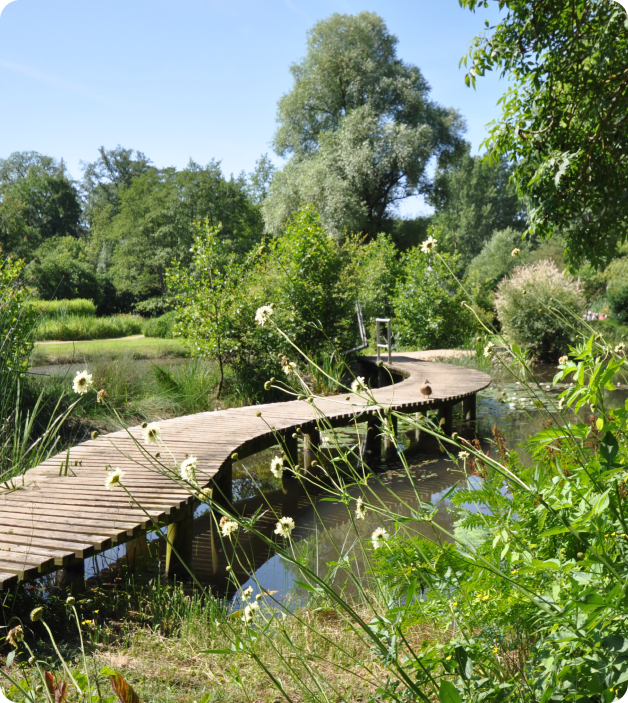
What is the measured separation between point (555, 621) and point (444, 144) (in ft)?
81.3

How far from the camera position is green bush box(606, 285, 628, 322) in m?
18.7

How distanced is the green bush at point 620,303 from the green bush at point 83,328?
1737 cm

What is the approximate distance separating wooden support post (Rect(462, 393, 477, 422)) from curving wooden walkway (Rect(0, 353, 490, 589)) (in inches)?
96.9

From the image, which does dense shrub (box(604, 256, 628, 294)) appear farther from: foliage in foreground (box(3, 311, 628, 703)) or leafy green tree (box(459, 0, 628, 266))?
foliage in foreground (box(3, 311, 628, 703))

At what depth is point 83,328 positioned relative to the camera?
19.4 m

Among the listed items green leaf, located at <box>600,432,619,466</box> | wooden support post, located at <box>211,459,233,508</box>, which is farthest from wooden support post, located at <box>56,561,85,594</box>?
green leaf, located at <box>600,432,619,466</box>

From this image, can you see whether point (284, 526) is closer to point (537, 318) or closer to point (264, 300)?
point (264, 300)

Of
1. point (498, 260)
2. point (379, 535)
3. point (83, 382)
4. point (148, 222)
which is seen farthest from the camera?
point (498, 260)

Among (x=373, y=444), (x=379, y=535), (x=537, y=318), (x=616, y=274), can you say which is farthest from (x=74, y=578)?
(x=616, y=274)

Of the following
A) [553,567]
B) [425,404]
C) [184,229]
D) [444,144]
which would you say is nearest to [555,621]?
[553,567]

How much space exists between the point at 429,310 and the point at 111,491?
11951 mm

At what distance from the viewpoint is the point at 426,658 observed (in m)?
1.29

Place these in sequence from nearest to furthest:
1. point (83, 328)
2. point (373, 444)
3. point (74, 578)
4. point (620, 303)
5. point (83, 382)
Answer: point (83, 382) → point (74, 578) → point (373, 444) → point (620, 303) → point (83, 328)

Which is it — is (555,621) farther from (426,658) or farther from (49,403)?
(49,403)
